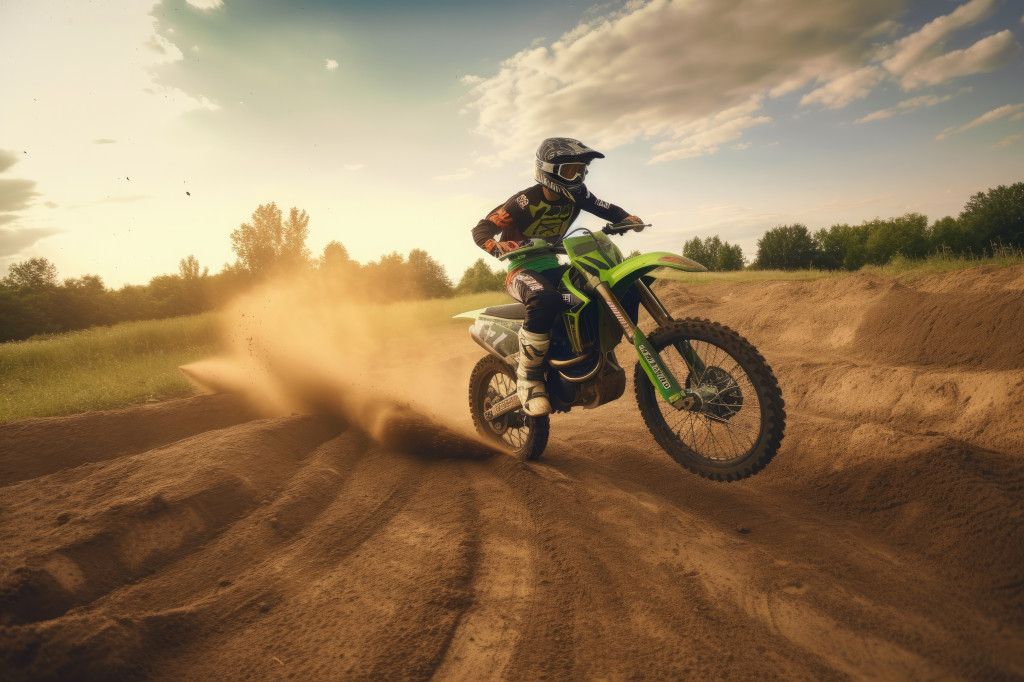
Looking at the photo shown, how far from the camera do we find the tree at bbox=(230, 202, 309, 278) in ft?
115

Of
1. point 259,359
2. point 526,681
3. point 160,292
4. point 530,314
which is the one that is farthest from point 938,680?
point 160,292

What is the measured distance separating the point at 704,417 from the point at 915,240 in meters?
64.6

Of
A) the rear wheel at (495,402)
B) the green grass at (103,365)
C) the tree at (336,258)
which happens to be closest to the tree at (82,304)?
the green grass at (103,365)

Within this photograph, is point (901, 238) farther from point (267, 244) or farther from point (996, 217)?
point (267, 244)

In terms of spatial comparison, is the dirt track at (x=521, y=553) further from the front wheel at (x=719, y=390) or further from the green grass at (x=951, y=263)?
the green grass at (x=951, y=263)

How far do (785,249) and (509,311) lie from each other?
65.5 metres

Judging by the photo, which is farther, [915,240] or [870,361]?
[915,240]

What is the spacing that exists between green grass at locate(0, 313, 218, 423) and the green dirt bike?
28.6ft

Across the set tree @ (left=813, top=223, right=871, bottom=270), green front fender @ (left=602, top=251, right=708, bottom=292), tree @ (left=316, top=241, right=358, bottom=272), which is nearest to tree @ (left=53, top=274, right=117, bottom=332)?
tree @ (left=316, top=241, right=358, bottom=272)

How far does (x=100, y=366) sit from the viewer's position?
557 inches

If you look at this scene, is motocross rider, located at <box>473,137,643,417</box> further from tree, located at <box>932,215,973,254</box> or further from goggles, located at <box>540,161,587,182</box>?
tree, located at <box>932,215,973,254</box>

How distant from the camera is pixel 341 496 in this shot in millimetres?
4832

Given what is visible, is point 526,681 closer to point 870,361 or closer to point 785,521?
point 785,521

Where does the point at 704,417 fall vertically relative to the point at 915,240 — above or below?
below
